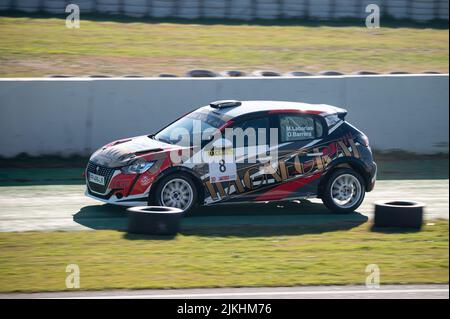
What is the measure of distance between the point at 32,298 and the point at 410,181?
923 cm

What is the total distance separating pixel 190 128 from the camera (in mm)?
12836

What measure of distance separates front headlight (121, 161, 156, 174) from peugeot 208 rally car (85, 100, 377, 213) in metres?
0.01

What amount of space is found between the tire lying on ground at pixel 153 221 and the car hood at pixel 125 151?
1.07m

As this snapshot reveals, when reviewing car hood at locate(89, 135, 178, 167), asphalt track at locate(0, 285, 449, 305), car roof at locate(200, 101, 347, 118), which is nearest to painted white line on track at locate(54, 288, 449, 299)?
asphalt track at locate(0, 285, 449, 305)

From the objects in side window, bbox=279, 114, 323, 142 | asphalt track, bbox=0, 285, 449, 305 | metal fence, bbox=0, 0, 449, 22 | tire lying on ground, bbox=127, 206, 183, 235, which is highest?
metal fence, bbox=0, 0, 449, 22

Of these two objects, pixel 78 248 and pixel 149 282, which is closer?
pixel 149 282

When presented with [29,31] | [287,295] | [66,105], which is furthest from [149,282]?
[29,31]

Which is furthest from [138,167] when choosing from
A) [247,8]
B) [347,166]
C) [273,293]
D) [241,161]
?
[247,8]

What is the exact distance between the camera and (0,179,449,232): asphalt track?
12.1m

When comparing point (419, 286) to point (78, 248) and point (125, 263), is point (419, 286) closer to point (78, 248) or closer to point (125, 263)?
point (125, 263)

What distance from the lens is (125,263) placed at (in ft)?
32.6

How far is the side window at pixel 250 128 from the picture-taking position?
1252cm

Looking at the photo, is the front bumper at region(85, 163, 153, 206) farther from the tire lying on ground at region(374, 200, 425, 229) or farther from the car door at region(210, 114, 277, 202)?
the tire lying on ground at region(374, 200, 425, 229)

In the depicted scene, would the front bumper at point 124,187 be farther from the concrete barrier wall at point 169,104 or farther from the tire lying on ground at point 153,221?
the concrete barrier wall at point 169,104
